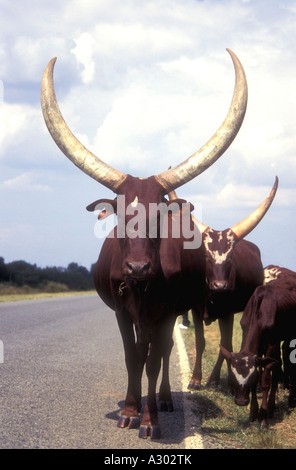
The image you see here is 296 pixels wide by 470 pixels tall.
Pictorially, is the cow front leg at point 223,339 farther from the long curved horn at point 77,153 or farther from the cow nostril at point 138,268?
the cow nostril at point 138,268

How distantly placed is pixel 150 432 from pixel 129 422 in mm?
448

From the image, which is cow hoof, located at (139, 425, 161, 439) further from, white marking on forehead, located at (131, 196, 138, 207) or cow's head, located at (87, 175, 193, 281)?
white marking on forehead, located at (131, 196, 138, 207)

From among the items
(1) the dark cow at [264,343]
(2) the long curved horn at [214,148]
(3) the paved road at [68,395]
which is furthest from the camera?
(1) the dark cow at [264,343]

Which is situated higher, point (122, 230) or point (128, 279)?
point (122, 230)

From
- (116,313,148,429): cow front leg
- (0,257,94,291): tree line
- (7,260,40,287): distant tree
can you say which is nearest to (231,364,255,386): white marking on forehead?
(116,313,148,429): cow front leg

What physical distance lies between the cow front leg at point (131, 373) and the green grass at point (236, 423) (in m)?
0.69

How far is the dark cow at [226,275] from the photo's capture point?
7.81 meters

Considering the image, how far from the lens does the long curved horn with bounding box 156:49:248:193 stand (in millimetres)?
5809

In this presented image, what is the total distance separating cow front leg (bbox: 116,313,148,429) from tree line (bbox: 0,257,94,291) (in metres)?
51.1

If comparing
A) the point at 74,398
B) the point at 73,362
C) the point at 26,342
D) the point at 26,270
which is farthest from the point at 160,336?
the point at 26,270

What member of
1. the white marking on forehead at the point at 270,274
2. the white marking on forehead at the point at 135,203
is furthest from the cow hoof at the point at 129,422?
the white marking on forehead at the point at 270,274

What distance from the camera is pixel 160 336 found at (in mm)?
6109

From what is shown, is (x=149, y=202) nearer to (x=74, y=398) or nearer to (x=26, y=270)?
(x=74, y=398)
